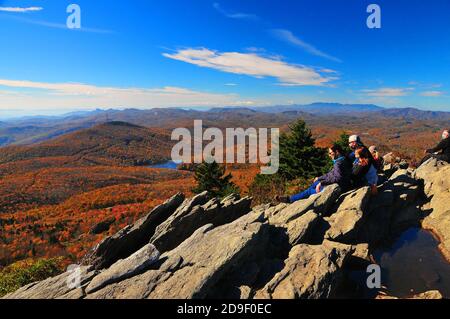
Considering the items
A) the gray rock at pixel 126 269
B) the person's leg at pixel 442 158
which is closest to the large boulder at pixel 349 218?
the gray rock at pixel 126 269

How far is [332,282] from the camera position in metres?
7.84

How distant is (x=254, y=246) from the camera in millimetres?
8609

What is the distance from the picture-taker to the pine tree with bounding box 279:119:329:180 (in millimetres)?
30969

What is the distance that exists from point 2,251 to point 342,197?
29695mm

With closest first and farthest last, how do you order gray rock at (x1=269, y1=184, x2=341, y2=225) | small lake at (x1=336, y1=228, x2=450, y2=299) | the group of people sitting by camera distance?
1. small lake at (x1=336, y1=228, x2=450, y2=299)
2. gray rock at (x1=269, y1=184, x2=341, y2=225)
3. the group of people sitting

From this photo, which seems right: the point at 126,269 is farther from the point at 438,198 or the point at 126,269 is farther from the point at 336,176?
the point at 438,198

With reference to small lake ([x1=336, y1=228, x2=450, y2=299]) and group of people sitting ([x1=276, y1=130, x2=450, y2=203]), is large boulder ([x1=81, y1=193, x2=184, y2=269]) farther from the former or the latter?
small lake ([x1=336, y1=228, x2=450, y2=299])

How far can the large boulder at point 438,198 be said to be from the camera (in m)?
11.0

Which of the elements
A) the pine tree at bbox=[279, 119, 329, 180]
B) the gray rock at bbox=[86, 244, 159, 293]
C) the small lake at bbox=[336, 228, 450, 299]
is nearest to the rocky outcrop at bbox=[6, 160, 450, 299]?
the gray rock at bbox=[86, 244, 159, 293]

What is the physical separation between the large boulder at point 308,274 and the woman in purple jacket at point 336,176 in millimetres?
3662

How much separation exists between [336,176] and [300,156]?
1990 centimetres

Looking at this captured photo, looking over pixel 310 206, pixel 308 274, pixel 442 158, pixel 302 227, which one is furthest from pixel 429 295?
pixel 442 158

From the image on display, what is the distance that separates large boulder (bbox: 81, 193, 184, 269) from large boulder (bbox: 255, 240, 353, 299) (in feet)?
19.5

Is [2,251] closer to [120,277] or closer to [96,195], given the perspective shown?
[120,277]
